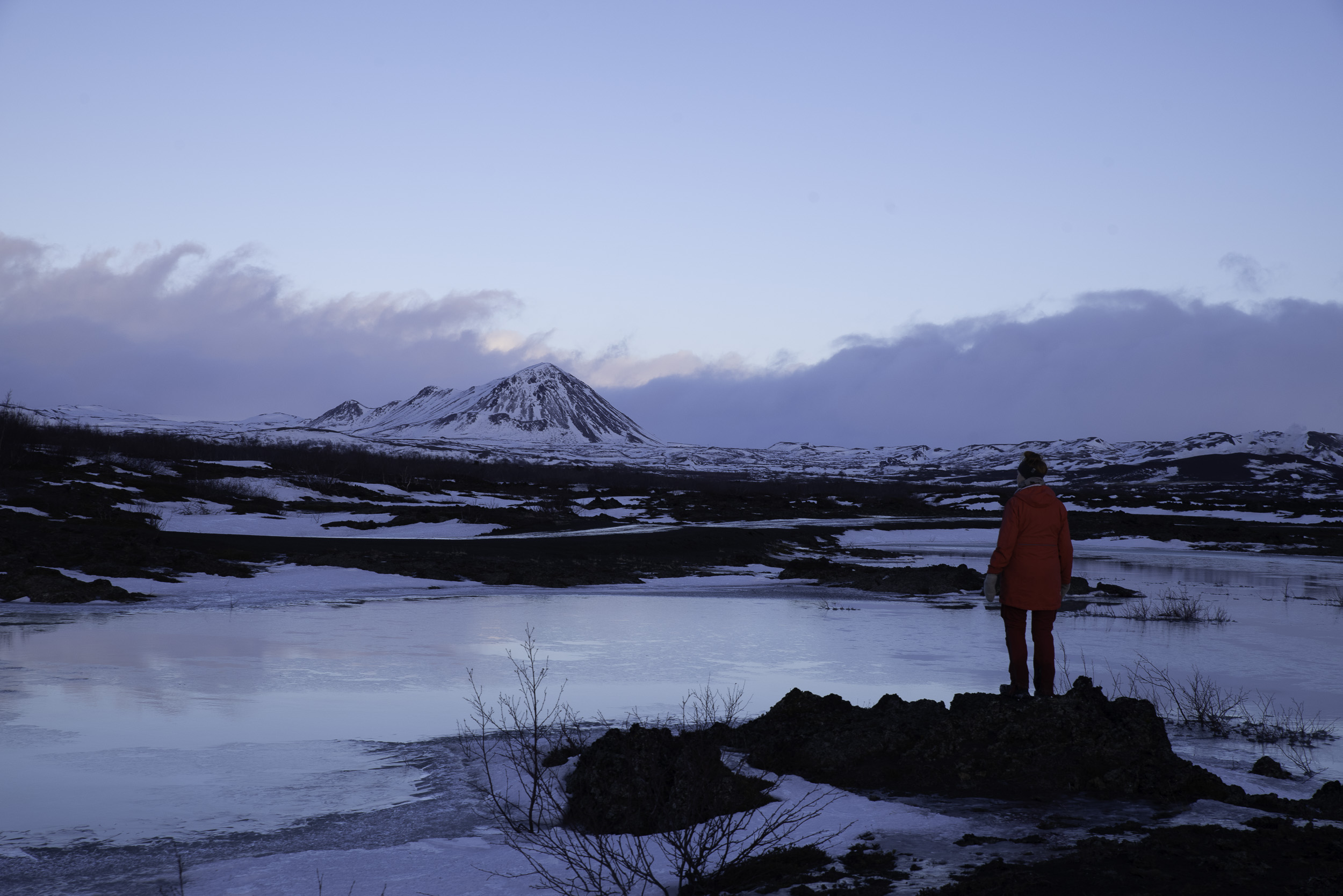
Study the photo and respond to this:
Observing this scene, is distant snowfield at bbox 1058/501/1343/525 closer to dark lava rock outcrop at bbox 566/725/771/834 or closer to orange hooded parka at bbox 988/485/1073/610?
orange hooded parka at bbox 988/485/1073/610

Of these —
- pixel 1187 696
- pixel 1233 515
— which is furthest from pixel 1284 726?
pixel 1233 515

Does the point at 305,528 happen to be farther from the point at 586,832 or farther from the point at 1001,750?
the point at 586,832

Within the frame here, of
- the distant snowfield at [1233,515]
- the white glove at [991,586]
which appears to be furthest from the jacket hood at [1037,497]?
the distant snowfield at [1233,515]

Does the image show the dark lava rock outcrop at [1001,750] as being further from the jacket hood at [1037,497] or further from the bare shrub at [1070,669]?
the bare shrub at [1070,669]

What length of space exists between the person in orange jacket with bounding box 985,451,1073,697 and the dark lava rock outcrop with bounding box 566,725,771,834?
228 centimetres

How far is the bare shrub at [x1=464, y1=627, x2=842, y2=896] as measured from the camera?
4074mm

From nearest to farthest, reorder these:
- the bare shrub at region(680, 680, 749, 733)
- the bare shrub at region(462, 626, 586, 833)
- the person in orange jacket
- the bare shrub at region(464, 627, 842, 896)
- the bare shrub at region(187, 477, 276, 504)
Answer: the bare shrub at region(464, 627, 842, 896), the bare shrub at region(462, 626, 586, 833), the person in orange jacket, the bare shrub at region(680, 680, 749, 733), the bare shrub at region(187, 477, 276, 504)

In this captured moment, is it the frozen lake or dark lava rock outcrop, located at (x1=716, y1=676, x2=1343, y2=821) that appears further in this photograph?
the frozen lake

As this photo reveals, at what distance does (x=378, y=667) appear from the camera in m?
10.4

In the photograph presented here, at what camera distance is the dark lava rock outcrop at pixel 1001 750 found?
5.77 m

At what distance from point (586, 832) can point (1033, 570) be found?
374 cm

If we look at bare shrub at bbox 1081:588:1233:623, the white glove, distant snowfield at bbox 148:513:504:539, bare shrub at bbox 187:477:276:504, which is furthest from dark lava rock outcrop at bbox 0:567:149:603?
bare shrub at bbox 187:477:276:504

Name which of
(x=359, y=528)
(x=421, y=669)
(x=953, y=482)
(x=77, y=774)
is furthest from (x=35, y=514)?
(x=953, y=482)

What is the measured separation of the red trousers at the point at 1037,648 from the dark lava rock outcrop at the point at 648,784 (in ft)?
7.19
